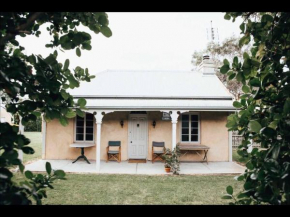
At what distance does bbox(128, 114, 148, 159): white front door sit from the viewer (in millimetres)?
11336

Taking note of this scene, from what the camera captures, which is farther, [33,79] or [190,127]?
[190,127]

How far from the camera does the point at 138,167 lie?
32.4 feet

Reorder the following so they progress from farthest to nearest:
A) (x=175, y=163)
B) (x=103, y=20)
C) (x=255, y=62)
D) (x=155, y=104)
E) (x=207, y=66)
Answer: (x=207, y=66) < (x=155, y=104) < (x=175, y=163) < (x=255, y=62) < (x=103, y=20)

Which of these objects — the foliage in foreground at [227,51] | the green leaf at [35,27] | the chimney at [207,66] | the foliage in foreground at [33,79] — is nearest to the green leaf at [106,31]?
the foliage in foreground at [33,79]

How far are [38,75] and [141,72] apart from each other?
13.4m

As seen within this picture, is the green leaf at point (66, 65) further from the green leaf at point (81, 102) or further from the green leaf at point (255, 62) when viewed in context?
the green leaf at point (255, 62)

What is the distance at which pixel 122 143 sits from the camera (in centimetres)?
1132

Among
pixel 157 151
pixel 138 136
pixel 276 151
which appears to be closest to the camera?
pixel 276 151

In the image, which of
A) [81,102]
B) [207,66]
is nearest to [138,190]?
[81,102]

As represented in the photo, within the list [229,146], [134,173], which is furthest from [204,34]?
[134,173]

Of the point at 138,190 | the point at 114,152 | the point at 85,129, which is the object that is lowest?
the point at 138,190

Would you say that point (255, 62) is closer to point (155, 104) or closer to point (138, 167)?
point (155, 104)

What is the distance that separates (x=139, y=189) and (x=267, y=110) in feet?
20.4
